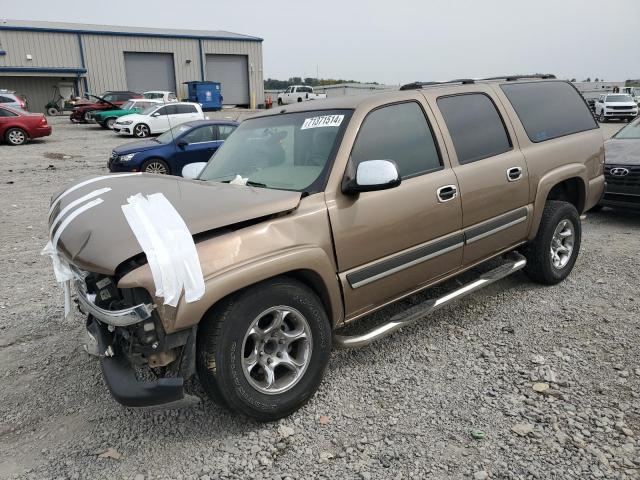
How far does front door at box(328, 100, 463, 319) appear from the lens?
309 cm

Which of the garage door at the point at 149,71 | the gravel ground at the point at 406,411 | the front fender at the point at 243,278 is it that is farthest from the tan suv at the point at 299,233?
the garage door at the point at 149,71

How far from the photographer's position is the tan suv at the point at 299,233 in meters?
2.46

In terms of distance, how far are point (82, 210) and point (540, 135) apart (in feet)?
12.4

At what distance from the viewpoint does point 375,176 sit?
2.94 meters

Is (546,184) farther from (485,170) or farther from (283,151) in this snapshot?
(283,151)

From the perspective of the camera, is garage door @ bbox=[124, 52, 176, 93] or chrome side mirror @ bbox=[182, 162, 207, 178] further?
garage door @ bbox=[124, 52, 176, 93]

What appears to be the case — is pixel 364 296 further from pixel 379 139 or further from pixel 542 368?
pixel 542 368

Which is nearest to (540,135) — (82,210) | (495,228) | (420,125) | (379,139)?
(495,228)

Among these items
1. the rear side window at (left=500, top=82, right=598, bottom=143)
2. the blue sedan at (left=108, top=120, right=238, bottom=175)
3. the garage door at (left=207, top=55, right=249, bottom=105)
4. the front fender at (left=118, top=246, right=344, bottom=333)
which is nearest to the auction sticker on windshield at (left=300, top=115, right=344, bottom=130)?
the front fender at (left=118, top=246, right=344, bottom=333)

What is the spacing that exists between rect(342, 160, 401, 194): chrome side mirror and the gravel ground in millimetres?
1287

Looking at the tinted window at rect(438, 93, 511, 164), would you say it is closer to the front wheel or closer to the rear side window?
the rear side window

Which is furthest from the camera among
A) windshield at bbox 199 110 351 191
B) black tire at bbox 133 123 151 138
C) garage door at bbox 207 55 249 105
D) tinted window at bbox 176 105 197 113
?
garage door at bbox 207 55 249 105

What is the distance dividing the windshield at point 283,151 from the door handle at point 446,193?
0.84 meters

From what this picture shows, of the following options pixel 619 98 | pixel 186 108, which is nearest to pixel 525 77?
pixel 186 108
